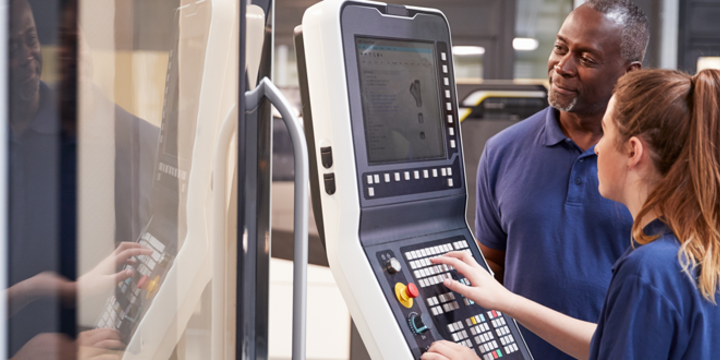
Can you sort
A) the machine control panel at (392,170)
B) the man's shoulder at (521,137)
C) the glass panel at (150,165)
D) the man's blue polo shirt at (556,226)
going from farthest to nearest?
the man's shoulder at (521,137) → the man's blue polo shirt at (556,226) → the machine control panel at (392,170) → the glass panel at (150,165)

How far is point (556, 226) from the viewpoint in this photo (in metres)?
1.46

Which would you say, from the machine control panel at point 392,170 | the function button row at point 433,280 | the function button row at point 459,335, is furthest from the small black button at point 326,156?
the function button row at point 459,335

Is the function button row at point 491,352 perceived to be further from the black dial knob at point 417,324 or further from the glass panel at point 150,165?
the glass panel at point 150,165

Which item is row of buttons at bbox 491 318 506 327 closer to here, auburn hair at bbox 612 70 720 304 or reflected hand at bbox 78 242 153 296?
auburn hair at bbox 612 70 720 304

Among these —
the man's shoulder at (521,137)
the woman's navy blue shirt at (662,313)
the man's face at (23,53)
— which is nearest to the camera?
the man's face at (23,53)

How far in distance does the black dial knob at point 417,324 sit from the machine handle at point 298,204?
0.18 metres

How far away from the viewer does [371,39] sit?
3.37ft

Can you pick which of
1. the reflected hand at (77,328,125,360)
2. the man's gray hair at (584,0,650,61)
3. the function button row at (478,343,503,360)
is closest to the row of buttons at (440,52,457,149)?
the function button row at (478,343,503,360)

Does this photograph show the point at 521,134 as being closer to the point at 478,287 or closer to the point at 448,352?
the point at 478,287

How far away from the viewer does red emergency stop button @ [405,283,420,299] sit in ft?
3.19

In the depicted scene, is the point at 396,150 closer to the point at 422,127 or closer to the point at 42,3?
the point at 422,127

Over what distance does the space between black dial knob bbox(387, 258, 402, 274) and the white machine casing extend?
0.04 meters

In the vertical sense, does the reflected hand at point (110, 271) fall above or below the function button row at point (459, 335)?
above

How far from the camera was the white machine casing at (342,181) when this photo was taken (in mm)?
939
